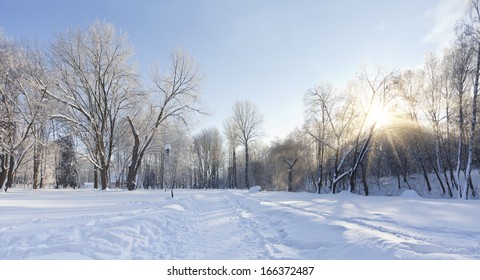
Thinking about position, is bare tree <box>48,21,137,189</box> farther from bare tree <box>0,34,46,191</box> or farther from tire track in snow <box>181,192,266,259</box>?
tire track in snow <box>181,192,266,259</box>

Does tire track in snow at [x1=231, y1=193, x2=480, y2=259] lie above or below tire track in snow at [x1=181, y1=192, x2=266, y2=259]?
above

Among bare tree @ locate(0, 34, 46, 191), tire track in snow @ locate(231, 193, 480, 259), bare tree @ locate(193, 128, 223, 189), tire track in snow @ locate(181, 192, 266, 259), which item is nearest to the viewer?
tire track in snow @ locate(231, 193, 480, 259)

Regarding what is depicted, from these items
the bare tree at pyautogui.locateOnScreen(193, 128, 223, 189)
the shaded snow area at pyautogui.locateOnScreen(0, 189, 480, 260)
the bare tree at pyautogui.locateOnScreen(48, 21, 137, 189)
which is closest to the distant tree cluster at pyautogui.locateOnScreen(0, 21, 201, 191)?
the bare tree at pyautogui.locateOnScreen(48, 21, 137, 189)

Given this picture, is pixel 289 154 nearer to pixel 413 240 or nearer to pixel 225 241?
pixel 225 241

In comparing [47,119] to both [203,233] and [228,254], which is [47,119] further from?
[228,254]

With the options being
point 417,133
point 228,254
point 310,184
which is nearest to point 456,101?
point 417,133

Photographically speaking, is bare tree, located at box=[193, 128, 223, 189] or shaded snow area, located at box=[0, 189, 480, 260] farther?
bare tree, located at box=[193, 128, 223, 189]

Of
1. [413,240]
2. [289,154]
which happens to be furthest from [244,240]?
[289,154]

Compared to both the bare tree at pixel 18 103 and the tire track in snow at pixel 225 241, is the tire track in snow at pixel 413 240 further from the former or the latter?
the bare tree at pixel 18 103

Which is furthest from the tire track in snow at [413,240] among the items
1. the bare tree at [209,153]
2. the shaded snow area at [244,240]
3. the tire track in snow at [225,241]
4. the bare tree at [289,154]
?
the bare tree at [209,153]

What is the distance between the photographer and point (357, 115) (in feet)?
98.5

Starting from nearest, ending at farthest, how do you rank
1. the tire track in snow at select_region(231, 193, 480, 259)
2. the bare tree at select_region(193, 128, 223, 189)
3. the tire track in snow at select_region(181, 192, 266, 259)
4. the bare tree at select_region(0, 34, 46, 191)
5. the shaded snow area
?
the tire track in snow at select_region(231, 193, 480, 259)
the shaded snow area
the tire track in snow at select_region(181, 192, 266, 259)
the bare tree at select_region(0, 34, 46, 191)
the bare tree at select_region(193, 128, 223, 189)

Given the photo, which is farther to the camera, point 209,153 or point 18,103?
point 209,153

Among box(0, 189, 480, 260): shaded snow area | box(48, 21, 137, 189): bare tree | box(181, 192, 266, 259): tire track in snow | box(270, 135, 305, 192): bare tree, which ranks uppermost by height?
box(48, 21, 137, 189): bare tree
